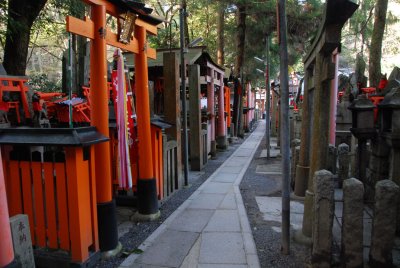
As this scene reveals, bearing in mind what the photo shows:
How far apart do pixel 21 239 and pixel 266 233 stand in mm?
3171

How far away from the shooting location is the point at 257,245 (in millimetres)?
4395

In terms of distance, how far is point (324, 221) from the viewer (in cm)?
348

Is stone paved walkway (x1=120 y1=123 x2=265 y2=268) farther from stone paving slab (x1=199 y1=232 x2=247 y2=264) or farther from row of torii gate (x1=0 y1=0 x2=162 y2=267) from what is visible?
row of torii gate (x1=0 y1=0 x2=162 y2=267)

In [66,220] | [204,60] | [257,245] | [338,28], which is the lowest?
[257,245]

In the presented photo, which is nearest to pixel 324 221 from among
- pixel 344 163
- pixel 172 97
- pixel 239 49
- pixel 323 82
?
pixel 323 82

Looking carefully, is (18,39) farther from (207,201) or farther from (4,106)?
(207,201)

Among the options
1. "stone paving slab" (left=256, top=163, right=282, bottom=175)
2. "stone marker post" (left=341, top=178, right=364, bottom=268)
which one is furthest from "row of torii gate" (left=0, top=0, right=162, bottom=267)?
"stone paving slab" (left=256, top=163, right=282, bottom=175)

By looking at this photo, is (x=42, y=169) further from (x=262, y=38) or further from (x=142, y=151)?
(x=262, y=38)

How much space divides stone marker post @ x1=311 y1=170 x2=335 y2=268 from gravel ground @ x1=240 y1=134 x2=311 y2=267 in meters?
0.29

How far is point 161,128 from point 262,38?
1819 cm

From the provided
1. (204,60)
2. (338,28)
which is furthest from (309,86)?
(204,60)

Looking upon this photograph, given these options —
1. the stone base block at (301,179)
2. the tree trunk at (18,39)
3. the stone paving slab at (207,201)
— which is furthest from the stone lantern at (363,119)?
the tree trunk at (18,39)

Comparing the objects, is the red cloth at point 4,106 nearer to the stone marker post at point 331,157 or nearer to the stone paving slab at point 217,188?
the stone paving slab at point 217,188

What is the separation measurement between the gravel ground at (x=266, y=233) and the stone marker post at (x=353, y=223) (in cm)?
51
